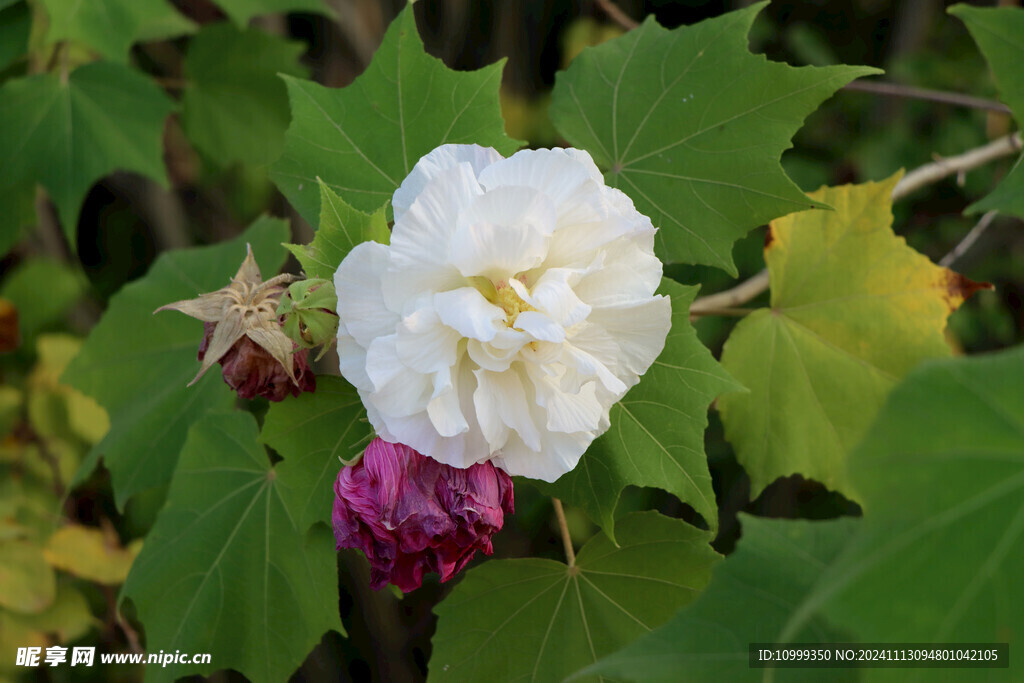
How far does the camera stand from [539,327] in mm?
510

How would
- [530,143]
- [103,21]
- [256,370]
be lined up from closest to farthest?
1. [256,370]
2. [103,21]
3. [530,143]

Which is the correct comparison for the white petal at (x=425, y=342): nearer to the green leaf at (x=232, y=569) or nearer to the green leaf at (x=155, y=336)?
the green leaf at (x=232, y=569)

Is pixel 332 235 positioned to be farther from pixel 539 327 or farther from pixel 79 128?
pixel 79 128

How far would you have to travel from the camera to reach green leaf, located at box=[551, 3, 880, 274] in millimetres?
761

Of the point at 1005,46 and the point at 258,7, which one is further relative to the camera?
the point at 258,7

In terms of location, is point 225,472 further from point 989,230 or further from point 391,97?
point 989,230

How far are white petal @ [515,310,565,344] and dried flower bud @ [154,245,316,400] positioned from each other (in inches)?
7.9

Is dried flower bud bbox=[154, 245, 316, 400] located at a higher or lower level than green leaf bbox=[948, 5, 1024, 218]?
lower

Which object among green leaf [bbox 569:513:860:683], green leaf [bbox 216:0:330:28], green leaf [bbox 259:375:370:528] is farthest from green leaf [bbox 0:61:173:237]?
green leaf [bbox 569:513:860:683]

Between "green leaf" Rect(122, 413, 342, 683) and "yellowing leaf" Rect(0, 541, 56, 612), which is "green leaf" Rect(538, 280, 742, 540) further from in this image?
"yellowing leaf" Rect(0, 541, 56, 612)

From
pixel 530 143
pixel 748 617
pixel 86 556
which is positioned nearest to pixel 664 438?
pixel 748 617

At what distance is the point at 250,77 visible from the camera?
1.42m

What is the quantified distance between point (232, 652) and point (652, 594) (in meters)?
0.47

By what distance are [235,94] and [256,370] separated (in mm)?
999
